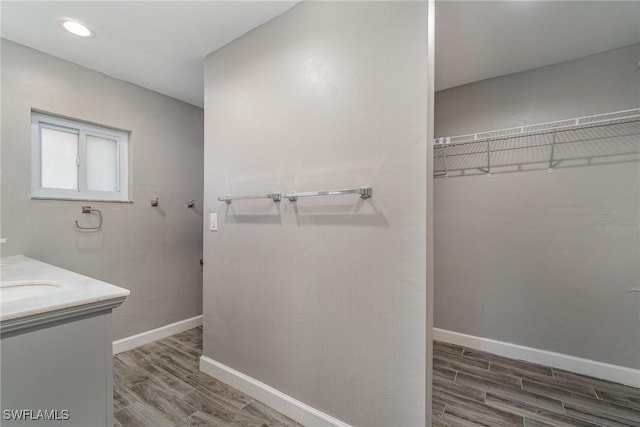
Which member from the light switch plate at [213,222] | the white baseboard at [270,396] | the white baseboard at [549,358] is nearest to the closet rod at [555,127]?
the white baseboard at [549,358]

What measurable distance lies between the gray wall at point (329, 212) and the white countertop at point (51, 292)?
0.83 m

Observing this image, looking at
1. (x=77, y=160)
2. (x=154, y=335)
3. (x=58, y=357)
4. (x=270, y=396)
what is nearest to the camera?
(x=58, y=357)

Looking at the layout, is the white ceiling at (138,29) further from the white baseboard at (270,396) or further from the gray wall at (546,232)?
the white baseboard at (270,396)

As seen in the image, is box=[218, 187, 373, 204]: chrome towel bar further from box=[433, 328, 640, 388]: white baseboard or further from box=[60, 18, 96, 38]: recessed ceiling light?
box=[433, 328, 640, 388]: white baseboard

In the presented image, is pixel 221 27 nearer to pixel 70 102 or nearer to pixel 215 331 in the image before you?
pixel 70 102

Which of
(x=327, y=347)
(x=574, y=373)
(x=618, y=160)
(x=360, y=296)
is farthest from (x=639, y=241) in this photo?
(x=327, y=347)

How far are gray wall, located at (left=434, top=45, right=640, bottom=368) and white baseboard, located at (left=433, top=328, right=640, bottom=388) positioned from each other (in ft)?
0.14

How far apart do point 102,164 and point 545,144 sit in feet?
12.0

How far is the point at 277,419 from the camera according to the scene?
5.05ft

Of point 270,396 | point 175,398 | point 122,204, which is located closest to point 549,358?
point 270,396

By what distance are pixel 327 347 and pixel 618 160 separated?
2.36 meters

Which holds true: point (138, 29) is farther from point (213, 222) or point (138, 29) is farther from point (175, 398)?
point (175, 398)

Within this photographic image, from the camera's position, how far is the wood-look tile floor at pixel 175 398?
153cm

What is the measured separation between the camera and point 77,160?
86.2 inches
